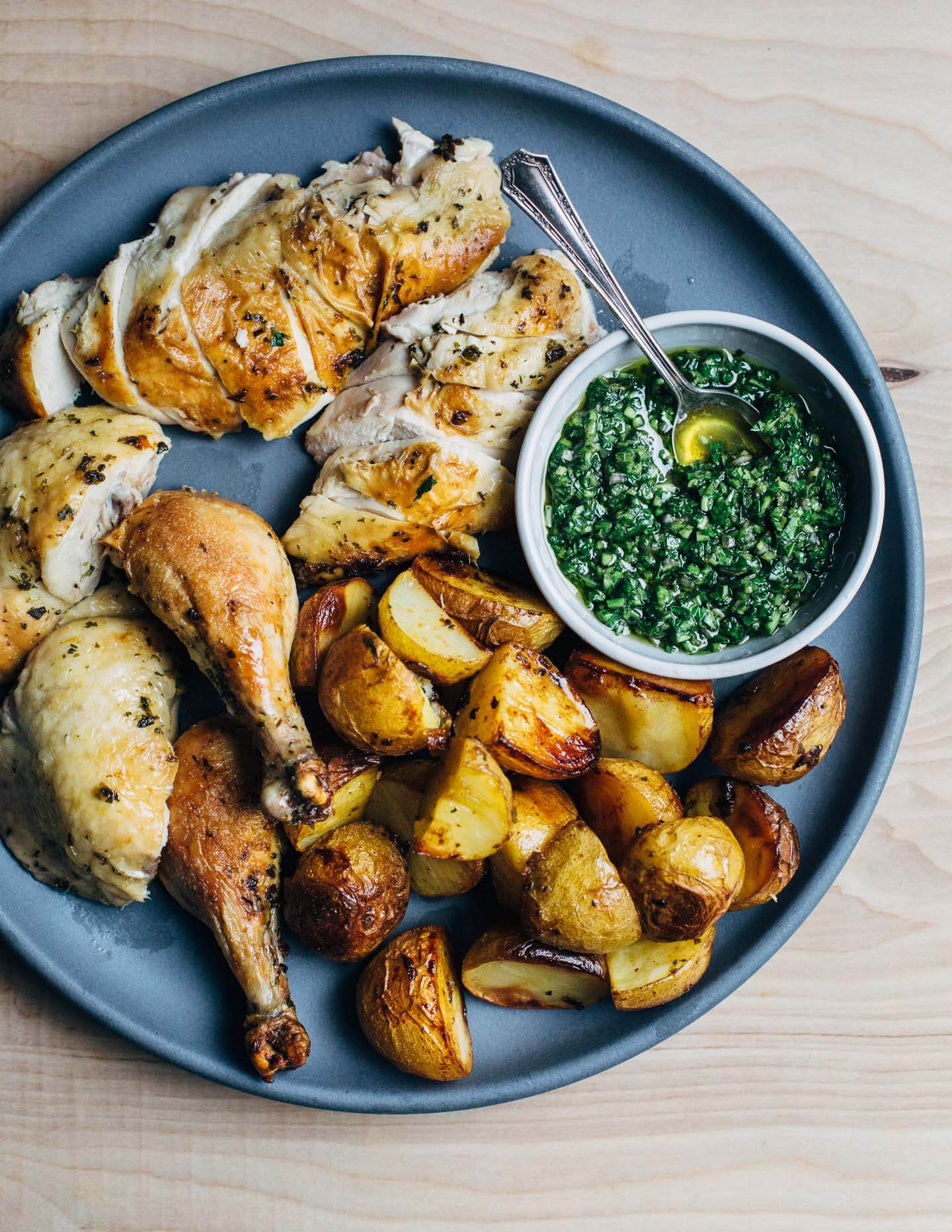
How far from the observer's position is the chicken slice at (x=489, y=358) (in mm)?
2088

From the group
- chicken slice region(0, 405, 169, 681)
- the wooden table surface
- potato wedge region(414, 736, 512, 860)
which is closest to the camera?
potato wedge region(414, 736, 512, 860)

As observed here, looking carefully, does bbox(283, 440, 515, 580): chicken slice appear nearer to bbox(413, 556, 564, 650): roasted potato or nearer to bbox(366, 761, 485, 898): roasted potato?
bbox(413, 556, 564, 650): roasted potato

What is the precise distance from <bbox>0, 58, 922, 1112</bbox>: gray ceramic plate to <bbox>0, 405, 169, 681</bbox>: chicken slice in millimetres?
179

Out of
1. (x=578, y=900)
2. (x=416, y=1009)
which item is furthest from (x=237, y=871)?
(x=578, y=900)

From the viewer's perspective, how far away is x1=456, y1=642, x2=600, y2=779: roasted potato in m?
2.00

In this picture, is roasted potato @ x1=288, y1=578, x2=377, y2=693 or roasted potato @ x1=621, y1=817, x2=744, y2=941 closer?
roasted potato @ x1=621, y1=817, x2=744, y2=941

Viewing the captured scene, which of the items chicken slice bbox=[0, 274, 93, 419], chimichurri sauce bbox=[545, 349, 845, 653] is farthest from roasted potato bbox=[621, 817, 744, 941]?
chicken slice bbox=[0, 274, 93, 419]

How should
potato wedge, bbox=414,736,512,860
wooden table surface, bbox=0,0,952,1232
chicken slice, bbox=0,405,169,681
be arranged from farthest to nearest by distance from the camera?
wooden table surface, bbox=0,0,952,1232 → chicken slice, bbox=0,405,169,681 → potato wedge, bbox=414,736,512,860

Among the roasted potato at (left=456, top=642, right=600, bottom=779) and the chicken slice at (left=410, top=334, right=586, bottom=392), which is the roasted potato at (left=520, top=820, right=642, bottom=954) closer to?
the roasted potato at (left=456, top=642, right=600, bottom=779)

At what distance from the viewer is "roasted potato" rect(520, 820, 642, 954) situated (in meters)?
1.95

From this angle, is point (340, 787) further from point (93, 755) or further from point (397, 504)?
Result: point (397, 504)

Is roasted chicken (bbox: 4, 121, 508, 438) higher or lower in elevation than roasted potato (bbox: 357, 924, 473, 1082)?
higher

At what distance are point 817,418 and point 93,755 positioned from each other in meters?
1.78

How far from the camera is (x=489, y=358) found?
2.09 metres
